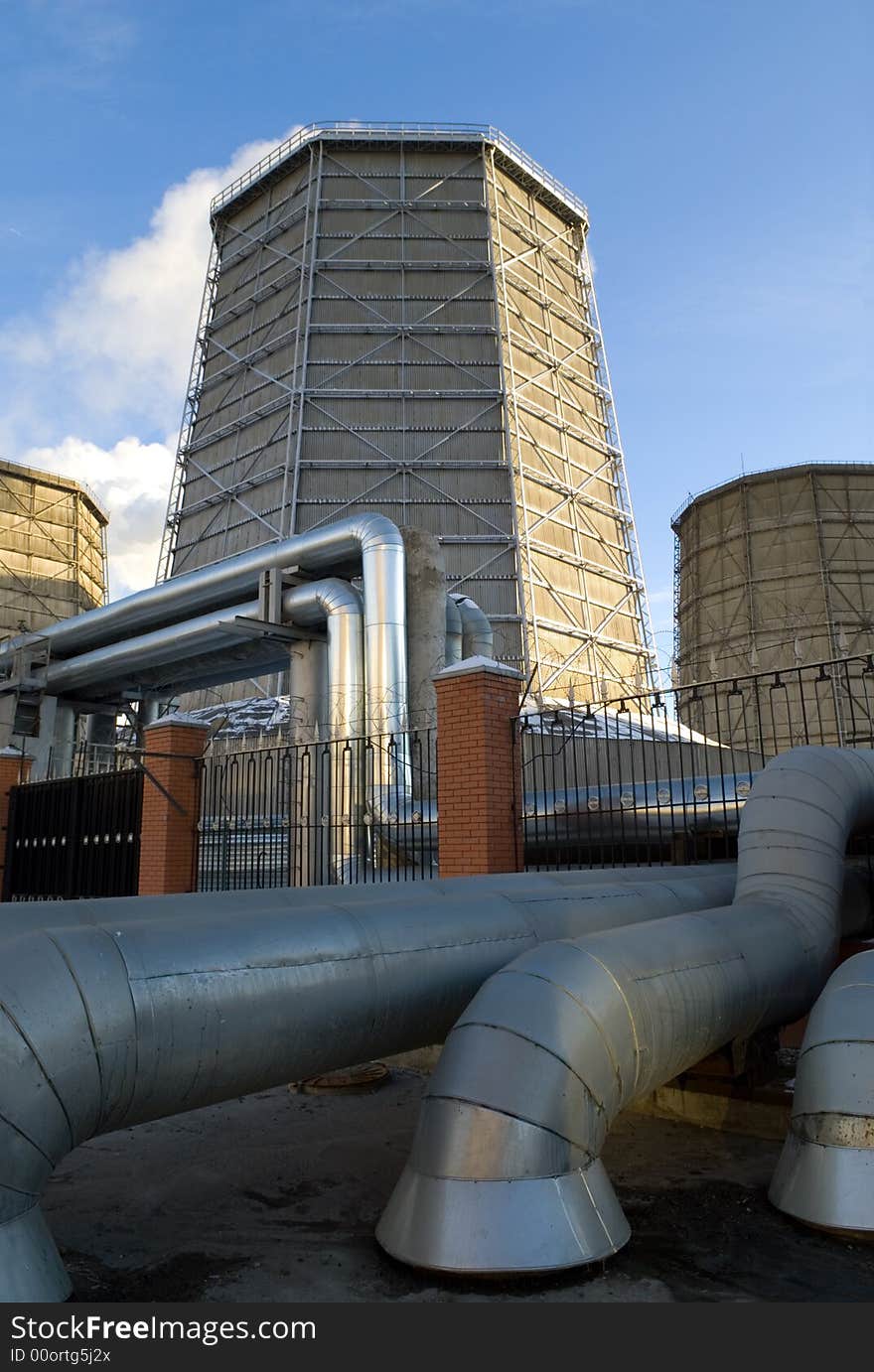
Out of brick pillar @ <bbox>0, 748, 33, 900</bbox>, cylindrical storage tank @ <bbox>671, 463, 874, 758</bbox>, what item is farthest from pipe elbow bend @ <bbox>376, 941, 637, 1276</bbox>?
cylindrical storage tank @ <bbox>671, 463, 874, 758</bbox>

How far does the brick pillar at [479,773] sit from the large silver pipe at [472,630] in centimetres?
674

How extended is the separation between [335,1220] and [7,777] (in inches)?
520

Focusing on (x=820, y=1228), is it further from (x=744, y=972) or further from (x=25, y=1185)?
(x=25, y=1185)

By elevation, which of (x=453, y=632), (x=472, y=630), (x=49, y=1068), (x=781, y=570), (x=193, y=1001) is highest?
(x=781, y=570)

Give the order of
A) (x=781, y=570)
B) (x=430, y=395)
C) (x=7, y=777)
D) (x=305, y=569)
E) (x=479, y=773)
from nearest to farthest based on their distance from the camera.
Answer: (x=479, y=773), (x=305, y=569), (x=7, y=777), (x=430, y=395), (x=781, y=570)

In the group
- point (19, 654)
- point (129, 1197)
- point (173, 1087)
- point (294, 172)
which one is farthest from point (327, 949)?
point (294, 172)

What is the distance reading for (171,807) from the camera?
11.5 meters

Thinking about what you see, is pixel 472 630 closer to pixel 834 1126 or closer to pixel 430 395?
pixel 834 1126

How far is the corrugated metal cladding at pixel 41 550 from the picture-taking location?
43.4m

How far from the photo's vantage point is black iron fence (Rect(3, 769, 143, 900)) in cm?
1259

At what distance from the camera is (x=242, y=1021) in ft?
12.7

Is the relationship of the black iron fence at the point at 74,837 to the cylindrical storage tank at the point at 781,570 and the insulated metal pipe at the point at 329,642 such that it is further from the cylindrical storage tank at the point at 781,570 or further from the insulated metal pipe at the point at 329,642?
the cylindrical storage tank at the point at 781,570

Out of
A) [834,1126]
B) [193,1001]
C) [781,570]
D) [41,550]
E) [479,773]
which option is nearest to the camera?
[193,1001]

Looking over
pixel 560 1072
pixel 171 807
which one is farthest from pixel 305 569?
pixel 560 1072
